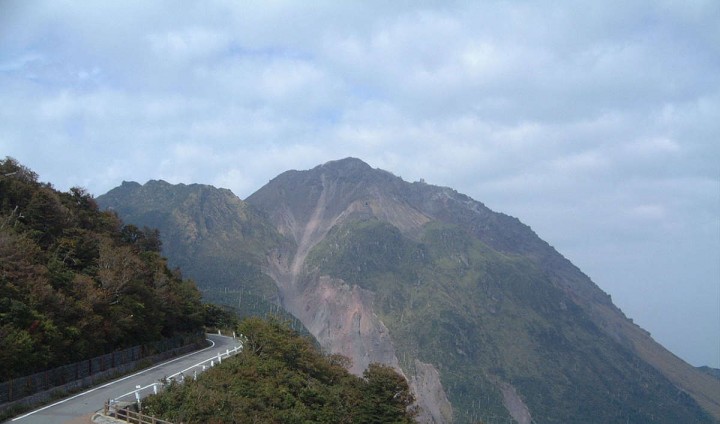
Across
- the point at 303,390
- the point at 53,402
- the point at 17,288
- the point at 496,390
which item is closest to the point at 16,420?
the point at 53,402

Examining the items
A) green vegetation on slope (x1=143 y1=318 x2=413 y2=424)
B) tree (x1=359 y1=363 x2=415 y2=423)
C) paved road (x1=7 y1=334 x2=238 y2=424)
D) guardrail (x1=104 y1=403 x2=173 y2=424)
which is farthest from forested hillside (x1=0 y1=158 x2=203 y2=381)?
tree (x1=359 y1=363 x2=415 y2=423)

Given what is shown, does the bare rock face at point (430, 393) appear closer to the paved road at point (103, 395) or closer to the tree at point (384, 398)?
the tree at point (384, 398)

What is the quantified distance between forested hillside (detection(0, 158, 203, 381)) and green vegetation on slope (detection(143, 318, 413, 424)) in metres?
6.16

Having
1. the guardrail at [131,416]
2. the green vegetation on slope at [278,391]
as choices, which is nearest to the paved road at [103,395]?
the guardrail at [131,416]

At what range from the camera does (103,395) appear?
25.9 m

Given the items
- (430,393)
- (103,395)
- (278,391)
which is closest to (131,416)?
(103,395)

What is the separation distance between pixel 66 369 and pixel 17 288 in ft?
14.0

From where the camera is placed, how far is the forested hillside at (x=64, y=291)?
25.9 m

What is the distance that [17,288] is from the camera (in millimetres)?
27125

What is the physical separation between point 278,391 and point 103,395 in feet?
26.1

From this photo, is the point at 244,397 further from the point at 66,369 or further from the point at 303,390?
the point at 66,369

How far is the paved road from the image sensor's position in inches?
858

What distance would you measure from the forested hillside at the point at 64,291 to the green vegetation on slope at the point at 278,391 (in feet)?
20.2

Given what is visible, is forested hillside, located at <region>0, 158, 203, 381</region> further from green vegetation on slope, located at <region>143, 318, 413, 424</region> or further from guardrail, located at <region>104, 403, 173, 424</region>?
green vegetation on slope, located at <region>143, 318, 413, 424</region>
